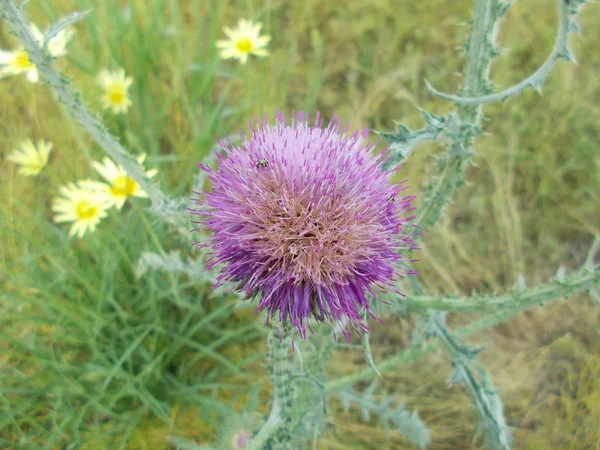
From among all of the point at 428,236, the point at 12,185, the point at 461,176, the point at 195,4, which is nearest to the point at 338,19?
the point at 195,4

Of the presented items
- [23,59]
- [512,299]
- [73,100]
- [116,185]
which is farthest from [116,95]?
[512,299]

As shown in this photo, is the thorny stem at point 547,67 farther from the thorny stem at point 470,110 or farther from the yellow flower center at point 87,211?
the yellow flower center at point 87,211

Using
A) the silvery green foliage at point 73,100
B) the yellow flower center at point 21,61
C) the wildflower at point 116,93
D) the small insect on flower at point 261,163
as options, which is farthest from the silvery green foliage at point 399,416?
the yellow flower center at point 21,61

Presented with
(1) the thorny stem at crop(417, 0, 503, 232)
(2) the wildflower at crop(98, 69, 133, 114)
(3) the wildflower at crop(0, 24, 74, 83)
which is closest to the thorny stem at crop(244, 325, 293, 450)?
(1) the thorny stem at crop(417, 0, 503, 232)

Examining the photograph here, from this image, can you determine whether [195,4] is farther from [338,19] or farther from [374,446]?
[374,446]

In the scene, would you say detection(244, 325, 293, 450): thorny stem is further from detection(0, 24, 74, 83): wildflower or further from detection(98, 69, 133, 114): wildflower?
detection(98, 69, 133, 114): wildflower

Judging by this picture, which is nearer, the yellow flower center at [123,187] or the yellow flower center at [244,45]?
the yellow flower center at [123,187]

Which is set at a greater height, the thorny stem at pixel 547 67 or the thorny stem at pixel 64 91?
the thorny stem at pixel 547 67

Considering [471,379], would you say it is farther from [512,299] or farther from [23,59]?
[23,59]
